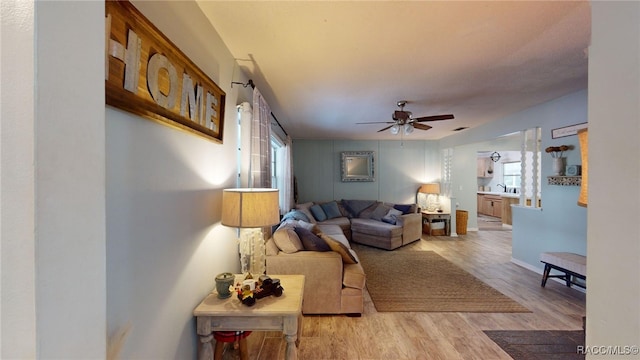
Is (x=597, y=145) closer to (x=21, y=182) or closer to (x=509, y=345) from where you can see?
(x=21, y=182)

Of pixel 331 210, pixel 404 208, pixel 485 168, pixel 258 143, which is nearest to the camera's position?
pixel 258 143

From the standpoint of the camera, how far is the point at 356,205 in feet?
19.6

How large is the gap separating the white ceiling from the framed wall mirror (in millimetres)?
2832

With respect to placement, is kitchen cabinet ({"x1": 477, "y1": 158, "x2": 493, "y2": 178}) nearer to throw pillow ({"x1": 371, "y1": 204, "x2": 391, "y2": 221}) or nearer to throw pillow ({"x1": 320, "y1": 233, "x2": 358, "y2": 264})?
throw pillow ({"x1": 371, "y1": 204, "x2": 391, "y2": 221})

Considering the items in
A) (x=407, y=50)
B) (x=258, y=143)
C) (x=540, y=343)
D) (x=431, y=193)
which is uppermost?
(x=407, y=50)

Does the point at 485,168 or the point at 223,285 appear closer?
the point at 223,285

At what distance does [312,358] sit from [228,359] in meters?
0.65

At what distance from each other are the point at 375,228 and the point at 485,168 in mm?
6588

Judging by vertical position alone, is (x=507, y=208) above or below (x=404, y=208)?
below

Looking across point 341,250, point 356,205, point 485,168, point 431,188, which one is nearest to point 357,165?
point 356,205

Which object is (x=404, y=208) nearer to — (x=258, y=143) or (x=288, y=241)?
(x=288, y=241)

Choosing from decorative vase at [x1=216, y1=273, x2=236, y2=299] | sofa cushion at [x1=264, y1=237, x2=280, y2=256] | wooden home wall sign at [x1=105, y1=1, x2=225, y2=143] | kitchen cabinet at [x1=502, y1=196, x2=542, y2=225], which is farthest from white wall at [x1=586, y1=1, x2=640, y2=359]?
kitchen cabinet at [x1=502, y1=196, x2=542, y2=225]

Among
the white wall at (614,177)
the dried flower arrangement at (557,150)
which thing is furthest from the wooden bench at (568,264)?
the white wall at (614,177)

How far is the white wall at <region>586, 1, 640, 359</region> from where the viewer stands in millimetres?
359
